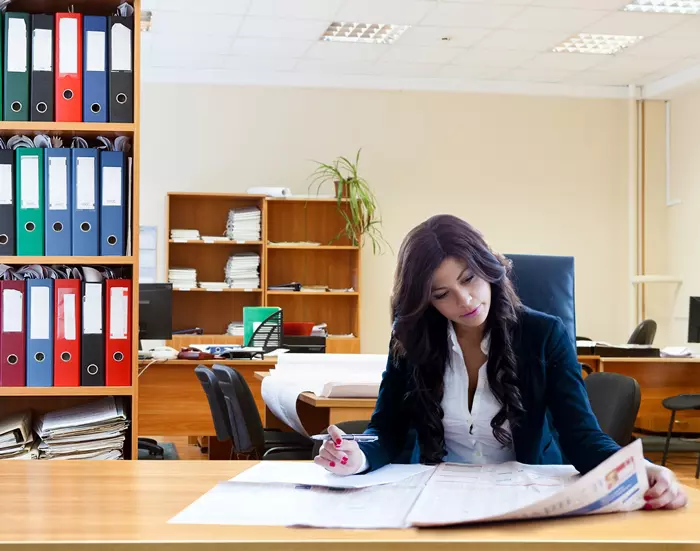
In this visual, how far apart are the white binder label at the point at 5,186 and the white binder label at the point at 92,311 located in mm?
328

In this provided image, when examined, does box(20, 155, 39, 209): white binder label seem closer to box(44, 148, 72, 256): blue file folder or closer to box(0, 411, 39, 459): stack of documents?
box(44, 148, 72, 256): blue file folder

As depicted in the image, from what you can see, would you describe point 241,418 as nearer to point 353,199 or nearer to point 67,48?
point 67,48


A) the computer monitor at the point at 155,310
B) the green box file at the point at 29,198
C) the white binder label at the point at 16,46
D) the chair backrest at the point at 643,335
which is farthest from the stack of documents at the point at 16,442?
the chair backrest at the point at 643,335

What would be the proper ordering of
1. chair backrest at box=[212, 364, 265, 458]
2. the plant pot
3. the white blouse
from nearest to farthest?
1. the white blouse
2. chair backrest at box=[212, 364, 265, 458]
3. the plant pot

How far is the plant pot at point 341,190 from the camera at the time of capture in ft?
25.1

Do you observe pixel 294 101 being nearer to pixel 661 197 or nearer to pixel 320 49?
pixel 320 49

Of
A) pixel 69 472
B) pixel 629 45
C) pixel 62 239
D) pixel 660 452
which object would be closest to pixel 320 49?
pixel 629 45

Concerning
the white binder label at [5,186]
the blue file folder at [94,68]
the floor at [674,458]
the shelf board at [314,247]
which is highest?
the blue file folder at [94,68]

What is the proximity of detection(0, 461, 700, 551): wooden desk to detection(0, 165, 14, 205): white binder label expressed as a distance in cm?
137

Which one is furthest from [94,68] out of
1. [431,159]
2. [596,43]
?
[431,159]

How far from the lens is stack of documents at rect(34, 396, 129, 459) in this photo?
252 centimetres

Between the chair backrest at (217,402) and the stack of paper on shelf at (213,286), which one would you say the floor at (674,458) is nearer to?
the stack of paper on shelf at (213,286)

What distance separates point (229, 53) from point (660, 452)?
4.63 m

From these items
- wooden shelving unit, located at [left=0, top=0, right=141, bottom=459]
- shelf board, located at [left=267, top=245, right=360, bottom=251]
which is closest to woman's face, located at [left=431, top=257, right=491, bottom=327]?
wooden shelving unit, located at [left=0, top=0, right=141, bottom=459]
